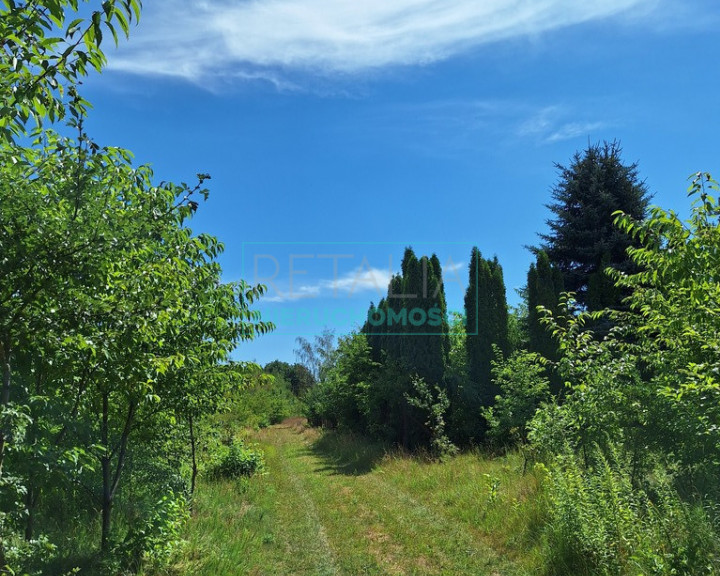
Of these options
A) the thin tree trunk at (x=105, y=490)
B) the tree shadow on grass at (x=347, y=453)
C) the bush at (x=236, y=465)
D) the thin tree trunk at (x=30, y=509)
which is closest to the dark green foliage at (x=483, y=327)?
the tree shadow on grass at (x=347, y=453)

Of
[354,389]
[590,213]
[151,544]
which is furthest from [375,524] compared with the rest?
[590,213]

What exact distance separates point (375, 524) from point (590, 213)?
68.6 ft

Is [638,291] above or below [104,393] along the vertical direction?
above

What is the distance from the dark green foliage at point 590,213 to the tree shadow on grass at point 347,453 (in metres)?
12.7

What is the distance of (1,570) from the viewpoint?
3.53 m

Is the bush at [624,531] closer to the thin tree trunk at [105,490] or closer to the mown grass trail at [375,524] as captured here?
the mown grass trail at [375,524]

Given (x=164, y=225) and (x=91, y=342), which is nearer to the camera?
(x=91, y=342)

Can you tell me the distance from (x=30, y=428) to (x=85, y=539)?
3.26m

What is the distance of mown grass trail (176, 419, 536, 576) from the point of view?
691 cm

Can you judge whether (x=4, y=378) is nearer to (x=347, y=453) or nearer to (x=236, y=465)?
(x=236, y=465)

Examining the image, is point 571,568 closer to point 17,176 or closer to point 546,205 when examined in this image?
point 17,176

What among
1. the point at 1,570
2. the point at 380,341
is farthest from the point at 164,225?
the point at 380,341

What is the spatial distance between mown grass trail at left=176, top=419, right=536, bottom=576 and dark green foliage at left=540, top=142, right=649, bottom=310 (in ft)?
48.1

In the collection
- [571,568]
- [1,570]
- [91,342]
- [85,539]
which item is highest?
[91,342]
